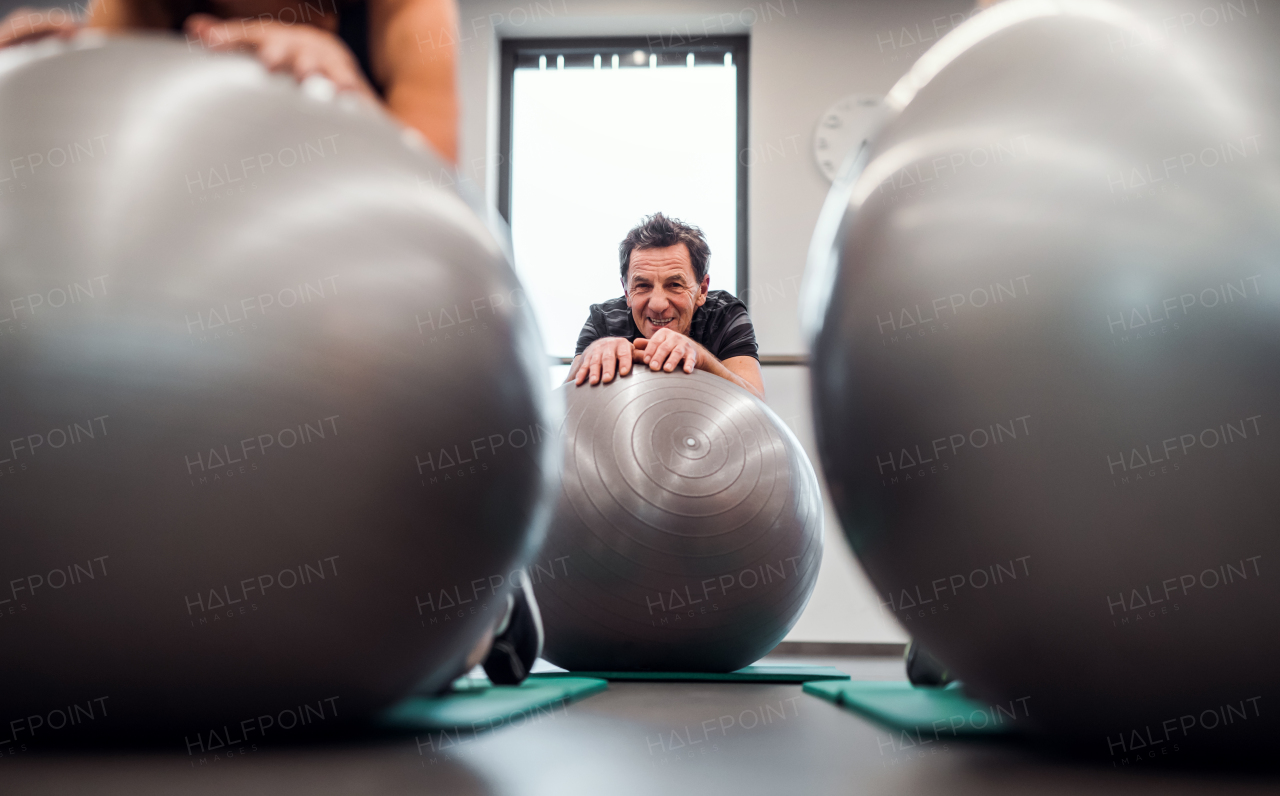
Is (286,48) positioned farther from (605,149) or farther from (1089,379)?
(605,149)

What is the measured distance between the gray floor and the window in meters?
3.73

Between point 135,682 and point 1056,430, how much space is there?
768 mm

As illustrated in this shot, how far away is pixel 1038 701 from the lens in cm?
85

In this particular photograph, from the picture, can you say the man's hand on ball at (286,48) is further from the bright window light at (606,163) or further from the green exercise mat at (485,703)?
the bright window light at (606,163)

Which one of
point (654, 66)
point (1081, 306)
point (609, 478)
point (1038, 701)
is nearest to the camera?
point (1081, 306)

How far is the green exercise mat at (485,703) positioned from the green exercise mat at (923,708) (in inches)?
15.7

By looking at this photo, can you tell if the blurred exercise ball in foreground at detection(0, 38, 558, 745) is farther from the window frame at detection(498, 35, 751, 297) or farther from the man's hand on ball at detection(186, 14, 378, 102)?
the window frame at detection(498, 35, 751, 297)

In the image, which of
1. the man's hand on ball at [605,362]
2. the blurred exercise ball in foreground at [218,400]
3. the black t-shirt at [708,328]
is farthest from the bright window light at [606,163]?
the blurred exercise ball in foreground at [218,400]

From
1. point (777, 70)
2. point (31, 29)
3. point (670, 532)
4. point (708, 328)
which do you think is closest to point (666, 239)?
point (708, 328)

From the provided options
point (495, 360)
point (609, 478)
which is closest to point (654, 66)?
point (609, 478)

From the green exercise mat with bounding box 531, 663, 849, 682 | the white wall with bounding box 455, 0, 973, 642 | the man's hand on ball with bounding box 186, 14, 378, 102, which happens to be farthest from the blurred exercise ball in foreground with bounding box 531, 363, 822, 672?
the white wall with bounding box 455, 0, 973, 642

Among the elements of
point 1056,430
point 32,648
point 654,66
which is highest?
point 654,66

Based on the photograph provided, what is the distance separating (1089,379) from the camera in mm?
741

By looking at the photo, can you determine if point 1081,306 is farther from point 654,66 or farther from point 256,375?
point 654,66
